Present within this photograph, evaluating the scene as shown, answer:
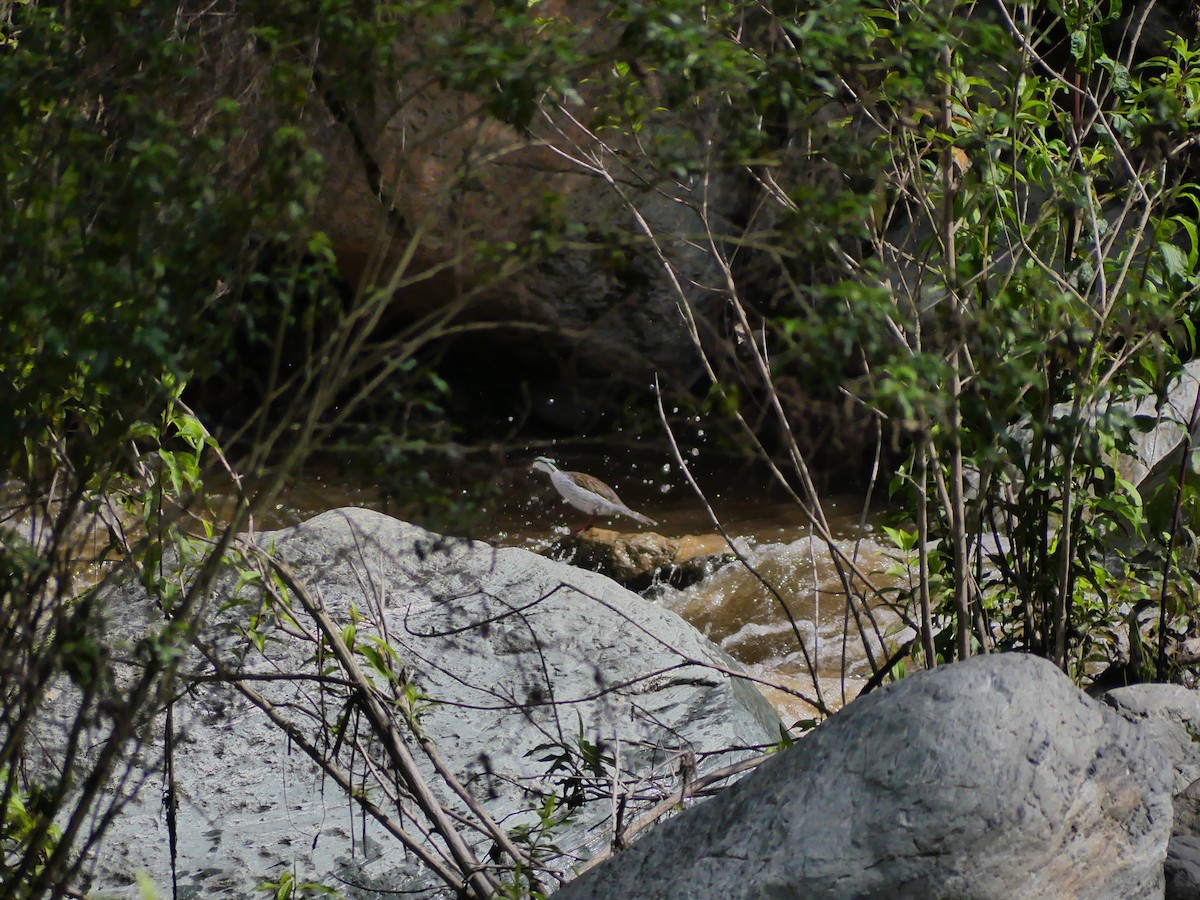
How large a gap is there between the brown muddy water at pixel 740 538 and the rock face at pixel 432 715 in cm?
137

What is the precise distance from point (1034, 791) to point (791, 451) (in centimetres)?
108

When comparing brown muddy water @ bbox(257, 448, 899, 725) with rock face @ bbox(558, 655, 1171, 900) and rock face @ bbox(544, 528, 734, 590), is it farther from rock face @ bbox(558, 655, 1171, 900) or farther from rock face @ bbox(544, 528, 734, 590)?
rock face @ bbox(558, 655, 1171, 900)

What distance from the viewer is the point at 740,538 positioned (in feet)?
24.8

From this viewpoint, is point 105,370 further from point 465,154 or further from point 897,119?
point 897,119

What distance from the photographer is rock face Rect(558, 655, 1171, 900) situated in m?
1.98

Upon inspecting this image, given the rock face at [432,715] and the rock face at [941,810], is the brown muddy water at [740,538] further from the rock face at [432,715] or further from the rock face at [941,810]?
the rock face at [941,810]

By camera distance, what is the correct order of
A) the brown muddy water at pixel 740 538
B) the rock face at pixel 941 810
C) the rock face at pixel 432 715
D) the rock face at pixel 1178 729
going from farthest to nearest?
the brown muddy water at pixel 740 538, the rock face at pixel 432 715, the rock face at pixel 1178 729, the rock face at pixel 941 810

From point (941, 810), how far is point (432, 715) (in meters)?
1.97

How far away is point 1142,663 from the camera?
11.2 feet

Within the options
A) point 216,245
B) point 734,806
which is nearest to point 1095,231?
point 734,806

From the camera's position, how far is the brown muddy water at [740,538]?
5.96 m

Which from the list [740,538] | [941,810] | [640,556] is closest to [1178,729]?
[941,810]

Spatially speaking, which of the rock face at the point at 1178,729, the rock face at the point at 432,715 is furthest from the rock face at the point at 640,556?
the rock face at the point at 1178,729

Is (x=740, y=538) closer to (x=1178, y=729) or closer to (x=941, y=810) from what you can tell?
(x=1178, y=729)
